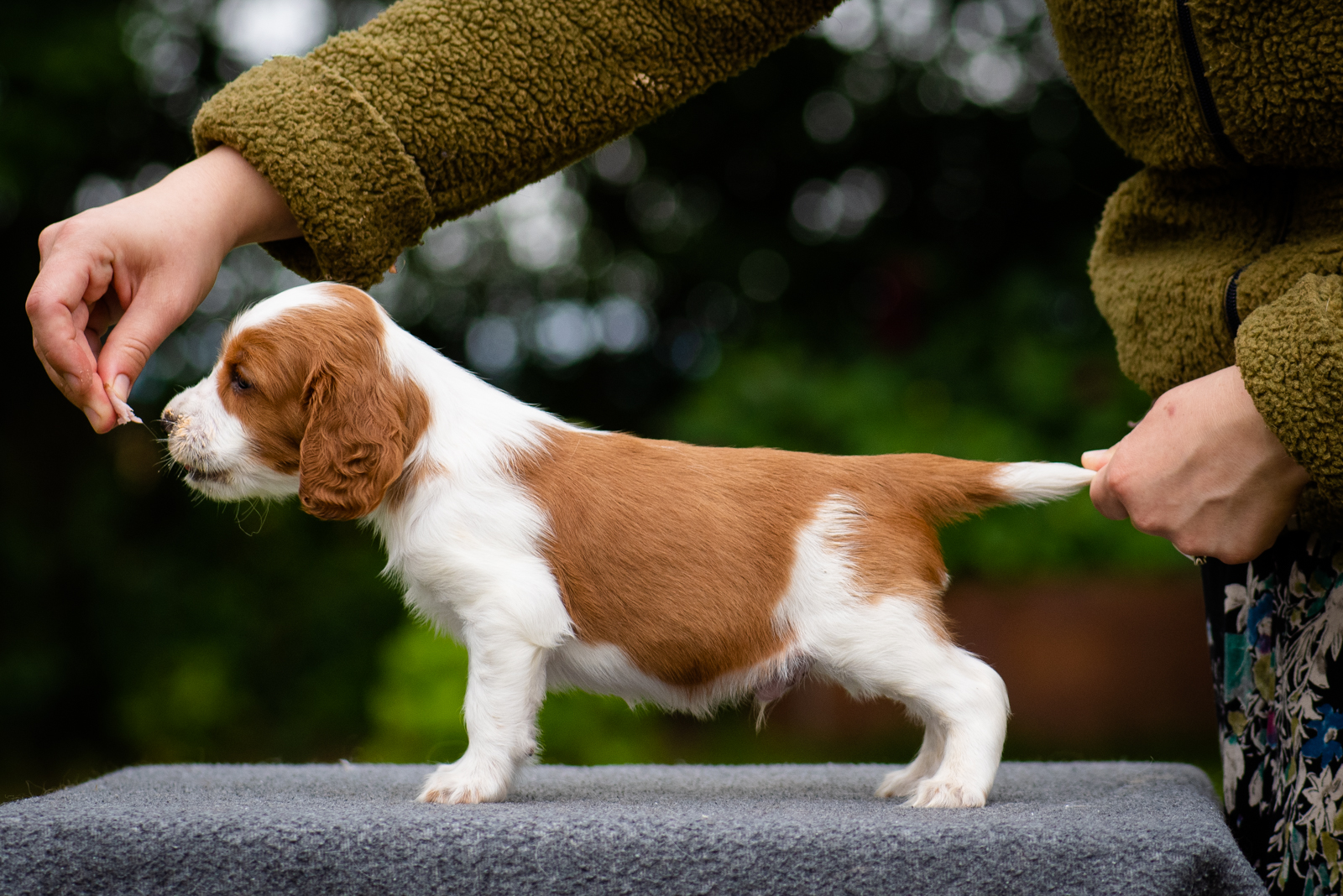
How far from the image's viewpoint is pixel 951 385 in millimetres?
6145

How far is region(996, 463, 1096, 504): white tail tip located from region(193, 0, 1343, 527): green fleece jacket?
0.26m

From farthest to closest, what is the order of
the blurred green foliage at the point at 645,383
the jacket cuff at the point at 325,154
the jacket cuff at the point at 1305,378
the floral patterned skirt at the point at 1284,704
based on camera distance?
the blurred green foliage at the point at 645,383 → the jacket cuff at the point at 325,154 → the floral patterned skirt at the point at 1284,704 → the jacket cuff at the point at 1305,378

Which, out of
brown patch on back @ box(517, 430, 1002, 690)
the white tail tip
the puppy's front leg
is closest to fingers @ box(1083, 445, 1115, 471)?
the white tail tip

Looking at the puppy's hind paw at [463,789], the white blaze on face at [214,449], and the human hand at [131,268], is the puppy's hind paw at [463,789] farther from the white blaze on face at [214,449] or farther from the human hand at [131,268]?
the human hand at [131,268]

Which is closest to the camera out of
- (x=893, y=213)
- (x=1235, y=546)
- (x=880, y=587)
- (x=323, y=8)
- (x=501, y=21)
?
(x=1235, y=546)

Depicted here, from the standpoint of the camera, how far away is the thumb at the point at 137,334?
1.90 meters

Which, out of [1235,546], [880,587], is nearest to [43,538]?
[880,587]

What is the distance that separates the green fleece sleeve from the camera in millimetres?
2119

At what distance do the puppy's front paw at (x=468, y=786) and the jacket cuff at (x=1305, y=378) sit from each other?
1338 mm

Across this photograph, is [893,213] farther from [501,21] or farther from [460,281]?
[501,21]

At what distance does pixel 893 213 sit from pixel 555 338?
1.95m

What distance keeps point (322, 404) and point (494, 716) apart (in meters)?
0.60

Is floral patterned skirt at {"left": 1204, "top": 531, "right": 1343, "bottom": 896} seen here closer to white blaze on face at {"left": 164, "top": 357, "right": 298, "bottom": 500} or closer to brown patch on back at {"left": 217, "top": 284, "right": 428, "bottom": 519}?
brown patch on back at {"left": 217, "top": 284, "right": 428, "bottom": 519}

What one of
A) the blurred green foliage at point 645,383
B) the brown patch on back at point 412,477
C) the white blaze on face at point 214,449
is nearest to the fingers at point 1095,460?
the brown patch on back at point 412,477
